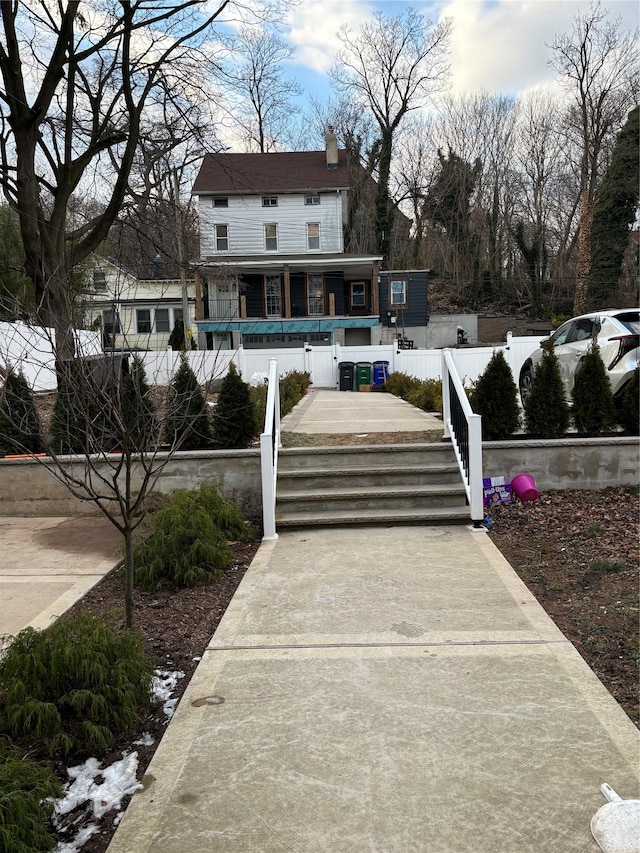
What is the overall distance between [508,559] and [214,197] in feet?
100

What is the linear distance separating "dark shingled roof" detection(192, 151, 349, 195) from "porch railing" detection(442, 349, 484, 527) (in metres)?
26.0

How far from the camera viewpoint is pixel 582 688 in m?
3.37

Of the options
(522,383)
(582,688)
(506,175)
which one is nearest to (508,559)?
(582,688)

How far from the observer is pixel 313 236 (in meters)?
33.1

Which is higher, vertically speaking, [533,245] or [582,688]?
Answer: [533,245]

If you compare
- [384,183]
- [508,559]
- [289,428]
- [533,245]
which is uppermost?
[384,183]

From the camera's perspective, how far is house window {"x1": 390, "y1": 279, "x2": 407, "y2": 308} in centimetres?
3453

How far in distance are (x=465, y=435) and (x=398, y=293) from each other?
94.8 ft

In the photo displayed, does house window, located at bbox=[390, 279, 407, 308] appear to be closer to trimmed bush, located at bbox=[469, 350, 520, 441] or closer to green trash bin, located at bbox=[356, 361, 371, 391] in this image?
green trash bin, located at bbox=[356, 361, 371, 391]

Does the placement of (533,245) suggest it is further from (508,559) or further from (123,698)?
(123,698)

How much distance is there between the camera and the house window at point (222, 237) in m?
32.8

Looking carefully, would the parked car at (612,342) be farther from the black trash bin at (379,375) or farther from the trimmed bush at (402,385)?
the black trash bin at (379,375)

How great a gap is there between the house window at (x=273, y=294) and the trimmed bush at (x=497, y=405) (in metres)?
24.7

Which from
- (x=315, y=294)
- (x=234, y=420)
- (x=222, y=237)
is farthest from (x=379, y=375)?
(x=222, y=237)
